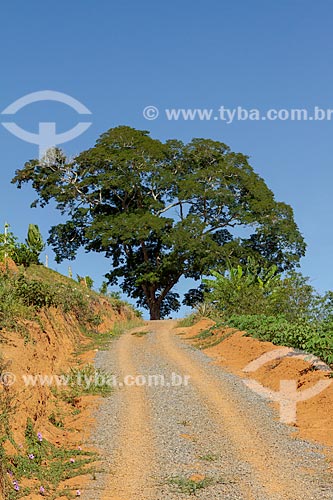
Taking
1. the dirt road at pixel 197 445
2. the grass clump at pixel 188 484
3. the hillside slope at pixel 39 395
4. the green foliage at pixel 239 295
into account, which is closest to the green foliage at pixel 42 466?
the hillside slope at pixel 39 395

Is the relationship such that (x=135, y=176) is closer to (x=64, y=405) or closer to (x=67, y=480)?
(x=64, y=405)

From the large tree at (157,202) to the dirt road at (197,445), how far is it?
2725 cm

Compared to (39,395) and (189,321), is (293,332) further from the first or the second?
(189,321)

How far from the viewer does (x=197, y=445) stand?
11172 mm

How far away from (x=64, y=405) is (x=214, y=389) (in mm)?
3722

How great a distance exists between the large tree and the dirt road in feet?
89.4

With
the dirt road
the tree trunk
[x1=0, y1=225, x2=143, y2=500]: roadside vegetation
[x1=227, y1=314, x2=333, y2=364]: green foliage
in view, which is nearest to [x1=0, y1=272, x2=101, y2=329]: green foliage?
[x1=0, y1=225, x2=143, y2=500]: roadside vegetation

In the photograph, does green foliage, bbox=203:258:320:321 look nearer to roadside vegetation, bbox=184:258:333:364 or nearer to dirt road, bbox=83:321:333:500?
roadside vegetation, bbox=184:258:333:364

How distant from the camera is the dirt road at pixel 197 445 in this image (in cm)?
916

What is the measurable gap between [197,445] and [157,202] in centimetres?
3455

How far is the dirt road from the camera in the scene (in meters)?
9.16

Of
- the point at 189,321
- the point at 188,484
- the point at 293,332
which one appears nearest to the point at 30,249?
the point at 189,321

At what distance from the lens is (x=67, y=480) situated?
32.2ft

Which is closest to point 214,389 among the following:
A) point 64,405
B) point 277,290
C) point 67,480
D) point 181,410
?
point 181,410
